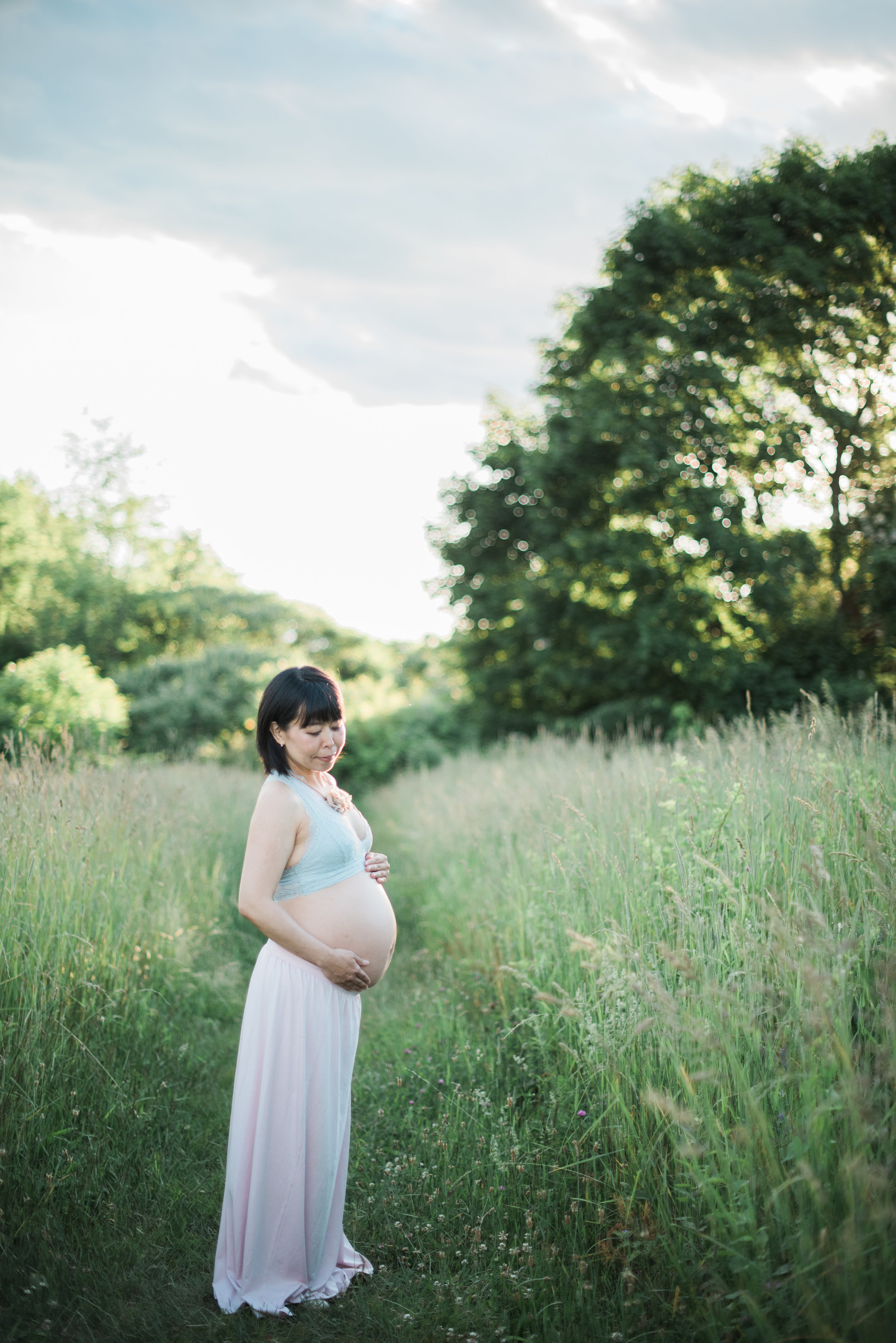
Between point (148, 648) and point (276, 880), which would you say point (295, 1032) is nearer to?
point (276, 880)

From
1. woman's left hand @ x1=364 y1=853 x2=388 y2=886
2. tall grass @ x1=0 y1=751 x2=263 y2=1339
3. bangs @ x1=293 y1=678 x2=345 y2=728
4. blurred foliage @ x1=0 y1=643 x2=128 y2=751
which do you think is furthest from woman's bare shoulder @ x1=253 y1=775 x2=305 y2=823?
blurred foliage @ x1=0 y1=643 x2=128 y2=751

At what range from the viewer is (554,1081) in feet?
11.1

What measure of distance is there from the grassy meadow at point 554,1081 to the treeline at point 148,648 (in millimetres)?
1574

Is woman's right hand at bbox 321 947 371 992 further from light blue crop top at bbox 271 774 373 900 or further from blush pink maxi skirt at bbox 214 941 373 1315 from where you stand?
light blue crop top at bbox 271 774 373 900

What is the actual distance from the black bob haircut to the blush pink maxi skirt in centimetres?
68

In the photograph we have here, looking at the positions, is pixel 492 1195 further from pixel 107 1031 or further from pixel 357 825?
pixel 107 1031

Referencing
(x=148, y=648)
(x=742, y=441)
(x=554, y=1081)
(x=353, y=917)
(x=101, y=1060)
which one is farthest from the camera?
(x=148, y=648)

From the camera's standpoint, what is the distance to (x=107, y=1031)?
3879mm

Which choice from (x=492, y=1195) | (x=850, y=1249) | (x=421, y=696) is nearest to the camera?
(x=850, y=1249)

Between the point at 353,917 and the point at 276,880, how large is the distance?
0.36 m

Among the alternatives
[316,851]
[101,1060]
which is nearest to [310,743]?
[316,851]

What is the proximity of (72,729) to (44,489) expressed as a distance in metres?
25.0

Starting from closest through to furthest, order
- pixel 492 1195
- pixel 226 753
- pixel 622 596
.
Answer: pixel 492 1195
pixel 622 596
pixel 226 753

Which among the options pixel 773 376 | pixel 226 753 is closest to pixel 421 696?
pixel 226 753
